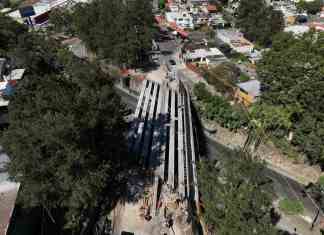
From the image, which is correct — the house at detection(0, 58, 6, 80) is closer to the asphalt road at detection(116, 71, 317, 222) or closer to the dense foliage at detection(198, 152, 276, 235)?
the asphalt road at detection(116, 71, 317, 222)

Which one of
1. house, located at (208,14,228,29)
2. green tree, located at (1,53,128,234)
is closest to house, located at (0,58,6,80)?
green tree, located at (1,53,128,234)

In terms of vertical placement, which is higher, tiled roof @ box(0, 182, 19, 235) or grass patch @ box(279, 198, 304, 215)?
tiled roof @ box(0, 182, 19, 235)

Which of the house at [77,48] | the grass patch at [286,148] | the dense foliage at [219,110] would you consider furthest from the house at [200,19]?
the grass patch at [286,148]

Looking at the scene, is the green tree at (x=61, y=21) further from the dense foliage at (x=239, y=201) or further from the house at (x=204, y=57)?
the dense foliage at (x=239, y=201)

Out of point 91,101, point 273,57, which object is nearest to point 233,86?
point 273,57

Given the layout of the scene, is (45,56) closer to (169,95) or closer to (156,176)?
(169,95)

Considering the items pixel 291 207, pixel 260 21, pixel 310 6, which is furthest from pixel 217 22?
pixel 291 207

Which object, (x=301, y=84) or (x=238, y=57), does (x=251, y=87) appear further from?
(x=238, y=57)
